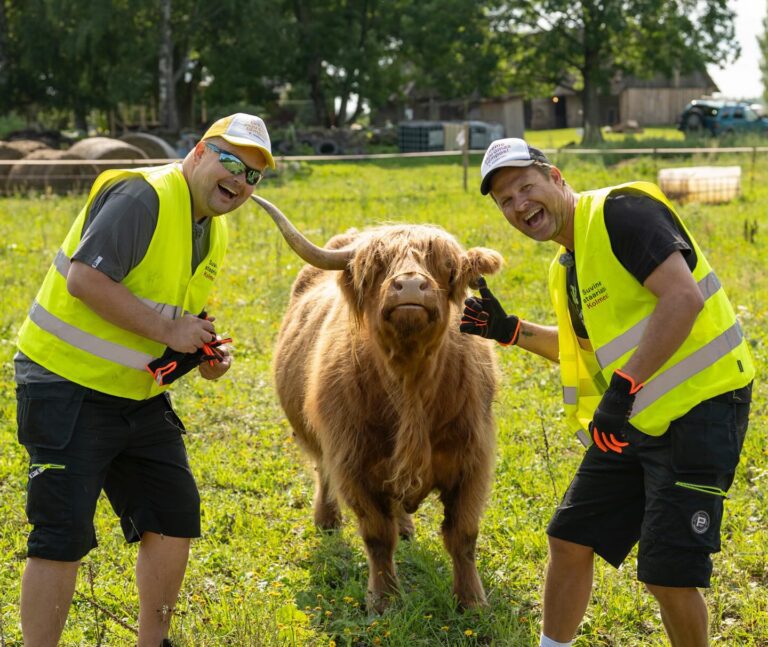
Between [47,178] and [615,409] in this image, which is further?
[47,178]

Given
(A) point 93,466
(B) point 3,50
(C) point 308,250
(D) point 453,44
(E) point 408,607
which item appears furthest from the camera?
(D) point 453,44

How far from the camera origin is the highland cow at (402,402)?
406cm

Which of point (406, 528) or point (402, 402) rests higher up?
point (402, 402)

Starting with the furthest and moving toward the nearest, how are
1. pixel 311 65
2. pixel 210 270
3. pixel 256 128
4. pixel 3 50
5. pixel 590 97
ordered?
pixel 311 65 → pixel 3 50 → pixel 590 97 → pixel 210 270 → pixel 256 128

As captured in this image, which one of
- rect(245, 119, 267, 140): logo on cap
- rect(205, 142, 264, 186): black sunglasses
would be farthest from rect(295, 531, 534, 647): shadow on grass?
rect(245, 119, 267, 140): logo on cap

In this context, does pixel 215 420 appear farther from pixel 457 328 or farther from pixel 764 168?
pixel 764 168

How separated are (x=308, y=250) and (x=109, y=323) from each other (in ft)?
4.27

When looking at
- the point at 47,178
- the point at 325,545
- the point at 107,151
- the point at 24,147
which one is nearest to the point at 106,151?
the point at 107,151

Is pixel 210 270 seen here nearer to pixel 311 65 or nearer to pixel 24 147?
pixel 24 147

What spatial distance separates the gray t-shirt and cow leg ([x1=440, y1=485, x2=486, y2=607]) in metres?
1.88

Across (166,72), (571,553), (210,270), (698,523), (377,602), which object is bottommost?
(377,602)

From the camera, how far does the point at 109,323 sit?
314 centimetres

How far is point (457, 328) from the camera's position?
434 centimetres

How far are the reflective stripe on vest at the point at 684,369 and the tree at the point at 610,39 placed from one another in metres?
30.1
